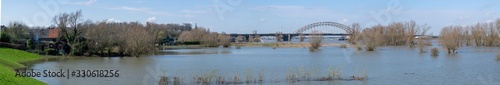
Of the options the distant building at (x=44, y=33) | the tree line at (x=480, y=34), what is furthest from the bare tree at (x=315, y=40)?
the distant building at (x=44, y=33)

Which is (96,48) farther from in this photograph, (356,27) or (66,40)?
(356,27)

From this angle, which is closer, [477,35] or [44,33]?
[44,33]

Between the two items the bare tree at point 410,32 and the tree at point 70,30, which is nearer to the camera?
the tree at point 70,30

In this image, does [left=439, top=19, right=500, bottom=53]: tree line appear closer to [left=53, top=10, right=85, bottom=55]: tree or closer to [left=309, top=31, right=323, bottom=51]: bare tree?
[left=309, top=31, right=323, bottom=51]: bare tree

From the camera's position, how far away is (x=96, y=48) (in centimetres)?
5312

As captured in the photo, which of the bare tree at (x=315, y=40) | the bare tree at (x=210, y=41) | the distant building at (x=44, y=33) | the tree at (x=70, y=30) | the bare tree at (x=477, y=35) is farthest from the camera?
the bare tree at (x=210, y=41)

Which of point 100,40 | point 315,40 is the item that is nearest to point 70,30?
point 100,40

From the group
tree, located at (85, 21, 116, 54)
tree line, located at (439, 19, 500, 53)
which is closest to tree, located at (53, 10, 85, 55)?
tree, located at (85, 21, 116, 54)

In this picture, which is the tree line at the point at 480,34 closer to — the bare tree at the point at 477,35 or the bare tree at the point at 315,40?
the bare tree at the point at 477,35

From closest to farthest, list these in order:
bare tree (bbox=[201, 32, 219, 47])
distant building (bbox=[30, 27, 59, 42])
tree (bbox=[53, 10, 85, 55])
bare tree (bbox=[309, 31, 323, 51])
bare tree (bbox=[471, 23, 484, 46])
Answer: tree (bbox=[53, 10, 85, 55]) < bare tree (bbox=[309, 31, 323, 51]) < distant building (bbox=[30, 27, 59, 42]) < bare tree (bbox=[471, 23, 484, 46]) < bare tree (bbox=[201, 32, 219, 47])

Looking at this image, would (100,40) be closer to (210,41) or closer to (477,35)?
(210,41)

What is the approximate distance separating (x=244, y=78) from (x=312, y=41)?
5359 centimetres

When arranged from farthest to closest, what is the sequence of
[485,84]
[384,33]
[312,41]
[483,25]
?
[384,33], [483,25], [312,41], [485,84]

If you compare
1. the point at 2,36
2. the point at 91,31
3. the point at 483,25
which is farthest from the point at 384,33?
the point at 2,36
